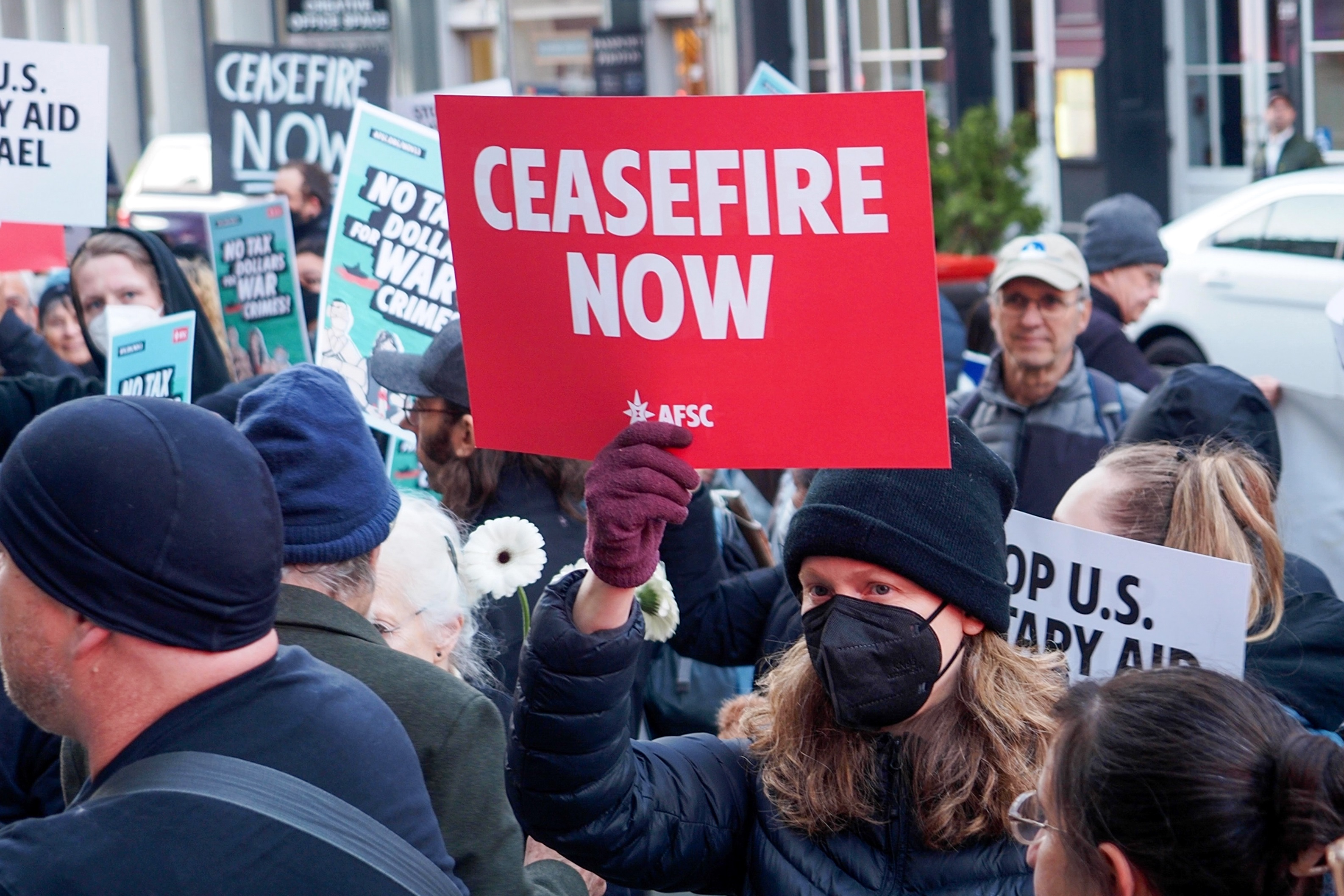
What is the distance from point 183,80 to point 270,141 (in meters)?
21.1

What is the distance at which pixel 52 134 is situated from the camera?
449cm

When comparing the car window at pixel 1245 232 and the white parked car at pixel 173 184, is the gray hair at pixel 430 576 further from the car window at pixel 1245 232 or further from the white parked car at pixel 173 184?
the white parked car at pixel 173 184

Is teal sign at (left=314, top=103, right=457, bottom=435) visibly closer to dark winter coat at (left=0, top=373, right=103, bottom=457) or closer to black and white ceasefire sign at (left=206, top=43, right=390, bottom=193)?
dark winter coat at (left=0, top=373, right=103, bottom=457)

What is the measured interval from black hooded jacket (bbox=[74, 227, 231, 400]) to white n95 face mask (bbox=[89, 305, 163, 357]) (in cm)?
4

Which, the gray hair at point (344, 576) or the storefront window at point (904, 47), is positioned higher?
the storefront window at point (904, 47)

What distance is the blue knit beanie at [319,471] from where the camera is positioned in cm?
217

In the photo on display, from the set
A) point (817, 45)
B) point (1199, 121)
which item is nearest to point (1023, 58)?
point (1199, 121)

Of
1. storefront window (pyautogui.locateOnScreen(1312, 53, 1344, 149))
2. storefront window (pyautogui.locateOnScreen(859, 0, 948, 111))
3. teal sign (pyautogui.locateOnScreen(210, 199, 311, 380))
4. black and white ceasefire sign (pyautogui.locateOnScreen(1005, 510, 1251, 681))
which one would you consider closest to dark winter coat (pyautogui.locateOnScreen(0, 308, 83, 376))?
teal sign (pyautogui.locateOnScreen(210, 199, 311, 380))

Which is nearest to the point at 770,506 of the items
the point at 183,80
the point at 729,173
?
the point at 729,173

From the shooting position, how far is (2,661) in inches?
60.4

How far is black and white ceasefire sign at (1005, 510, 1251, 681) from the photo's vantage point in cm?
257

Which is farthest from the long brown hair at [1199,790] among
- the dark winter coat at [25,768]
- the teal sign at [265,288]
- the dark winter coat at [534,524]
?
the teal sign at [265,288]

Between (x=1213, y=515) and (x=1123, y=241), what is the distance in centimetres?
387

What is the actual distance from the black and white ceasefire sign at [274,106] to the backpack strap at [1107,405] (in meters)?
3.79
